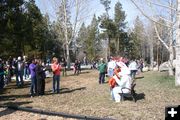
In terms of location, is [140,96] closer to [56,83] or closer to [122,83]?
[122,83]

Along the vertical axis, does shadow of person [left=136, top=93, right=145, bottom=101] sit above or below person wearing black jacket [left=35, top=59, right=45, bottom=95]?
below

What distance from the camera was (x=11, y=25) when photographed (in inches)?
1425

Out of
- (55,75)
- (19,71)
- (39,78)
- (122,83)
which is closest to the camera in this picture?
(122,83)

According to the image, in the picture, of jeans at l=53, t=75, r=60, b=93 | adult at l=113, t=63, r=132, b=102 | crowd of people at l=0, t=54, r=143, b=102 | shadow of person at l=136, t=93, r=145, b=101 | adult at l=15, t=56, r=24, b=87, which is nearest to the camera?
adult at l=113, t=63, r=132, b=102

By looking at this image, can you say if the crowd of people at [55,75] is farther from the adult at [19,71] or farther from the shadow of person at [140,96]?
the shadow of person at [140,96]

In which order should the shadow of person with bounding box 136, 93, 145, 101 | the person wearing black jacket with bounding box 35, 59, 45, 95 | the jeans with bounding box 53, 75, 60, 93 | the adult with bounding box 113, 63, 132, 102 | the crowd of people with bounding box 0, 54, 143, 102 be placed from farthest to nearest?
the jeans with bounding box 53, 75, 60, 93, the person wearing black jacket with bounding box 35, 59, 45, 95, the shadow of person with bounding box 136, 93, 145, 101, the crowd of people with bounding box 0, 54, 143, 102, the adult with bounding box 113, 63, 132, 102

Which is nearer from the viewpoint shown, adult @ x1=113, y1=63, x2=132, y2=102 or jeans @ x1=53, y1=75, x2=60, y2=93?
adult @ x1=113, y1=63, x2=132, y2=102

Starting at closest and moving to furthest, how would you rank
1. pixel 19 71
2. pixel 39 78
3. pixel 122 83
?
pixel 122 83 → pixel 39 78 → pixel 19 71

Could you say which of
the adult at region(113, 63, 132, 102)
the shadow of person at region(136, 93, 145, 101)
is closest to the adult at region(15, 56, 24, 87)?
the shadow of person at region(136, 93, 145, 101)

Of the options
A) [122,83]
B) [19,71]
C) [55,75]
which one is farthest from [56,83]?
[122,83]

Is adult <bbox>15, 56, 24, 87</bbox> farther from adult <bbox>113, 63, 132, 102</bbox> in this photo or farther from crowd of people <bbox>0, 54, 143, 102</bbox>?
adult <bbox>113, 63, 132, 102</bbox>

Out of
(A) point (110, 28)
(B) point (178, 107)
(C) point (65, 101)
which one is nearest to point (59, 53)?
(A) point (110, 28)

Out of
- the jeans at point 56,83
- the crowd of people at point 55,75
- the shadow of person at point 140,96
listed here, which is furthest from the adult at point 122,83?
the jeans at point 56,83

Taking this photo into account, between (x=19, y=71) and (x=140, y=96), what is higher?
(x=19, y=71)
